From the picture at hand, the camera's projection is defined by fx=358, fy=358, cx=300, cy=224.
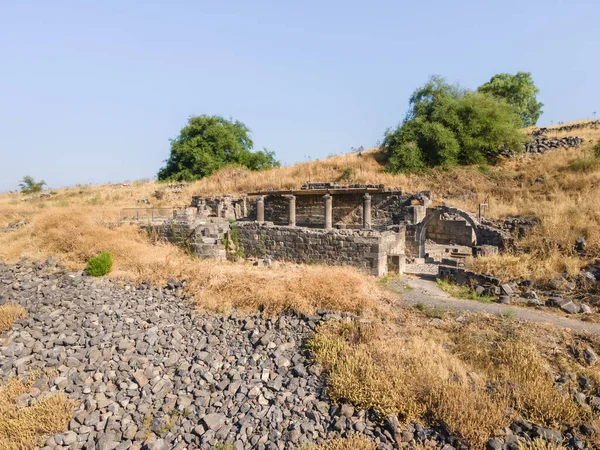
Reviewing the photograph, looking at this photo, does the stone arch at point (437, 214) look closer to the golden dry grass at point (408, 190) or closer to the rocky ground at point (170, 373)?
the golden dry grass at point (408, 190)

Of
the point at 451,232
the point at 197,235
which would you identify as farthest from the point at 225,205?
the point at 451,232

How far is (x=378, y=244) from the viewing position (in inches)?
457

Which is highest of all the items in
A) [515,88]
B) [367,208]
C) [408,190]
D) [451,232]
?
[515,88]

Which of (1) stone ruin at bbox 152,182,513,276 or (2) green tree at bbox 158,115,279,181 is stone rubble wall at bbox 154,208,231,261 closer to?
(1) stone ruin at bbox 152,182,513,276

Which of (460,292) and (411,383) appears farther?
(460,292)

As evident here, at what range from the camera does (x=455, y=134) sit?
2548 centimetres

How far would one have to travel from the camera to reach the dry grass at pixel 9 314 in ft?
26.0

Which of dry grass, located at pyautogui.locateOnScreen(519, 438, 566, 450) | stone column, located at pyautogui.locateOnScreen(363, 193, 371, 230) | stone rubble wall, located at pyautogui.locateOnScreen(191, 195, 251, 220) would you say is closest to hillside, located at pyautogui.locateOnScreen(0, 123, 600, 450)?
dry grass, located at pyautogui.locateOnScreen(519, 438, 566, 450)

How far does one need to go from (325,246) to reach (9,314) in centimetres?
879

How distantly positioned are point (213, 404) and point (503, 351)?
514 cm

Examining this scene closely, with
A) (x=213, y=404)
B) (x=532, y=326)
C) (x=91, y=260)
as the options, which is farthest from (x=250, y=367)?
(x=91, y=260)

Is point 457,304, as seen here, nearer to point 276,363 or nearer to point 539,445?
point 539,445

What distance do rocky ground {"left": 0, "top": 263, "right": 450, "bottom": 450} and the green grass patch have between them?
486 cm

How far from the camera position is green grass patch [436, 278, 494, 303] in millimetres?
9806
